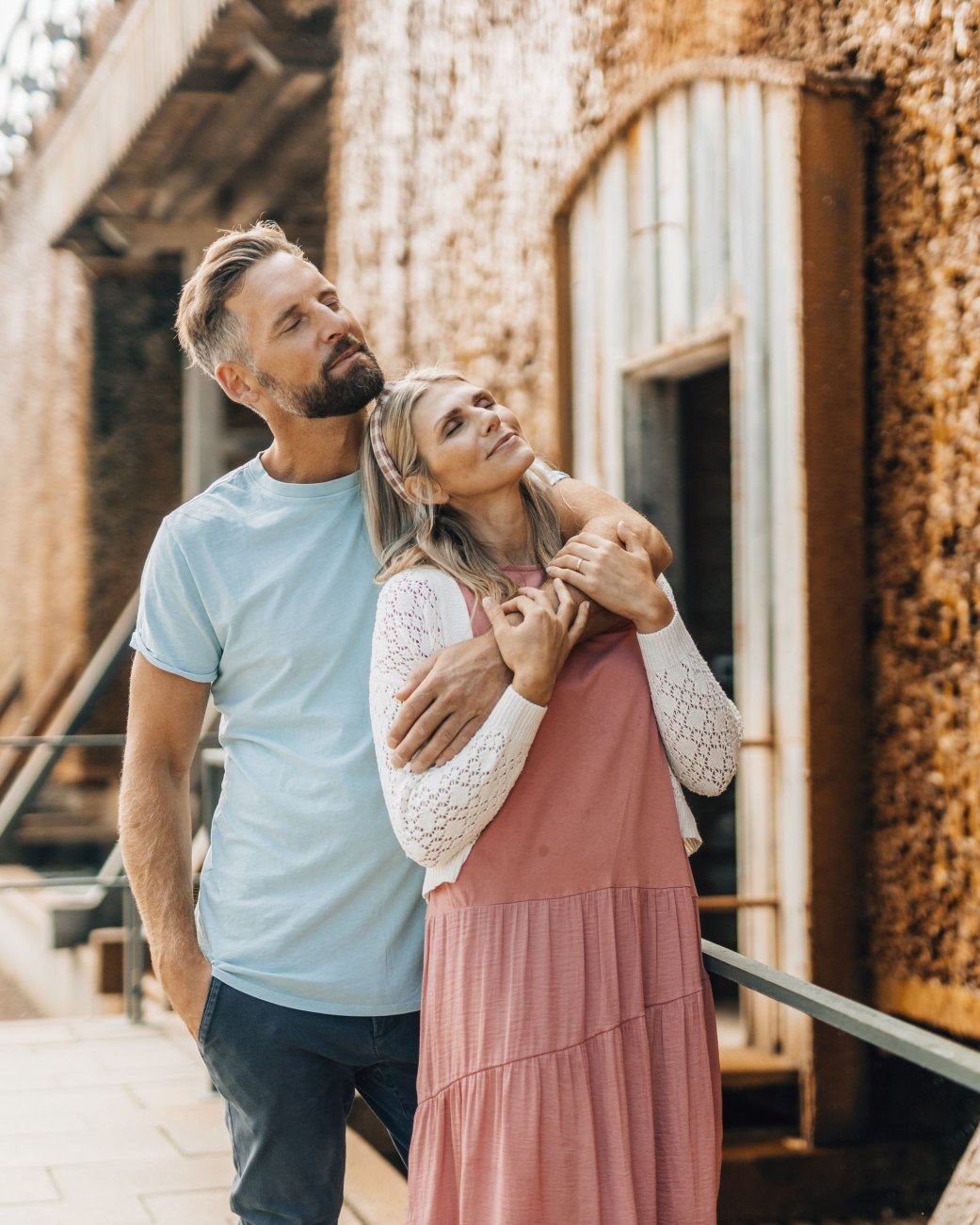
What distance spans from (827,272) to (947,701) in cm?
103

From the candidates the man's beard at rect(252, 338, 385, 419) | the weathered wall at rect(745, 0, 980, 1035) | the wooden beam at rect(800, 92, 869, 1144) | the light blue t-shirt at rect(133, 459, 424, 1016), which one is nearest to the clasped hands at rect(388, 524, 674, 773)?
the light blue t-shirt at rect(133, 459, 424, 1016)

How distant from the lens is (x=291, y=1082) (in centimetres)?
193

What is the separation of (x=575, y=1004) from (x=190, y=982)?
585 millimetres

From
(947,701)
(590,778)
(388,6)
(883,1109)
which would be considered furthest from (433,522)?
(388,6)

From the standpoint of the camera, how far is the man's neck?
203cm

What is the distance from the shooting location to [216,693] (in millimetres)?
2049

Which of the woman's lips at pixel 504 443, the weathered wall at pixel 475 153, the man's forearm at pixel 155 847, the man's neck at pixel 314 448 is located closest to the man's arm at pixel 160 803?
the man's forearm at pixel 155 847

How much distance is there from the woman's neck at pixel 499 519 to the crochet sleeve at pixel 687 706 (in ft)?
0.77

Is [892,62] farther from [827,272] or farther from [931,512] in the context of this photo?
[931,512]

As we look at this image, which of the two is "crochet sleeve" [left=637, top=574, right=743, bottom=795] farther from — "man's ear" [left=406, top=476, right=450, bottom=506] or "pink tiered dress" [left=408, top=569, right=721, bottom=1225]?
"man's ear" [left=406, top=476, right=450, bottom=506]

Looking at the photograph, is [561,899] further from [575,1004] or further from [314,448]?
[314,448]

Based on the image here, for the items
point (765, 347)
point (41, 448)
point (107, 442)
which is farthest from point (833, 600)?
point (41, 448)

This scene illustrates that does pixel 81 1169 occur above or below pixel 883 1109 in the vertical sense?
below

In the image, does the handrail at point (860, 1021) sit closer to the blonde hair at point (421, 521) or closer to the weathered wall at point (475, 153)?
the blonde hair at point (421, 521)
